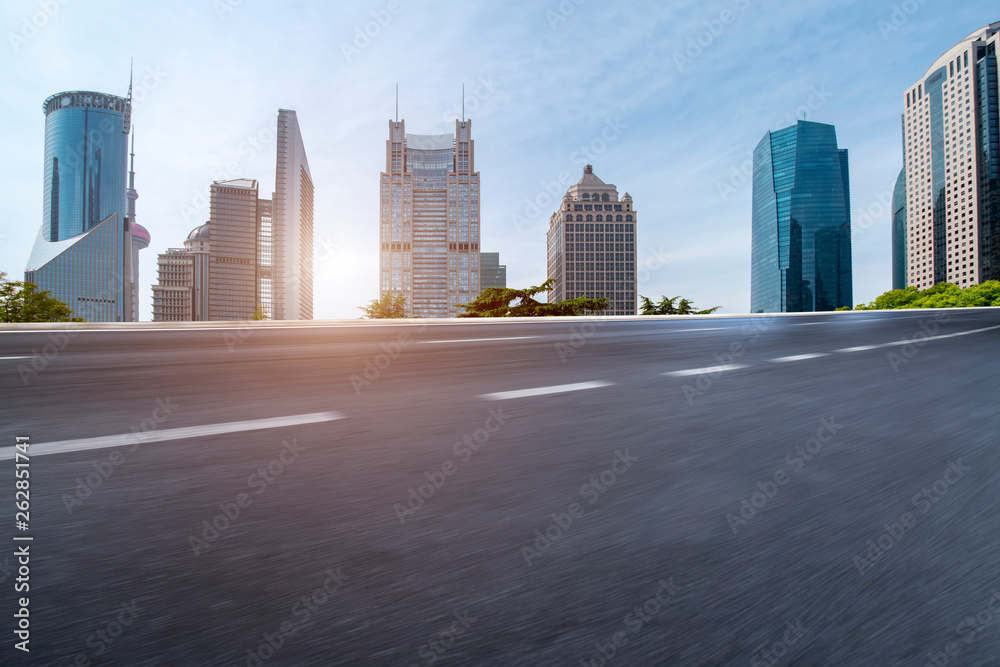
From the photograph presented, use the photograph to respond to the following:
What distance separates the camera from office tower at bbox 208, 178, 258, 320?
18125 centimetres

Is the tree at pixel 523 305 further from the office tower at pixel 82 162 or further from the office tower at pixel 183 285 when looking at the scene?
the office tower at pixel 183 285

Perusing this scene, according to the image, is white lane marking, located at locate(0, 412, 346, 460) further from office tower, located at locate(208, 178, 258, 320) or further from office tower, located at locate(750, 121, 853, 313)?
office tower, located at locate(208, 178, 258, 320)

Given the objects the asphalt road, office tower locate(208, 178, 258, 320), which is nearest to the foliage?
the asphalt road

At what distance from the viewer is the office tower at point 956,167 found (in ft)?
294

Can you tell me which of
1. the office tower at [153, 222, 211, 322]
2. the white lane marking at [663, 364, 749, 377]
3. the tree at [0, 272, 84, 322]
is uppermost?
the office tower at [153, 222, 211, 322]

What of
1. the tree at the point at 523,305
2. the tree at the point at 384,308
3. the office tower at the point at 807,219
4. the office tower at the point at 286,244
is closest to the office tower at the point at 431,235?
the office tower at the point at 286,244

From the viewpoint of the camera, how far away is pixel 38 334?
6.55m

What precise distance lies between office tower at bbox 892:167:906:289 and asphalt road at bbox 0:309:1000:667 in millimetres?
196894

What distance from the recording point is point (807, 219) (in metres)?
→ 134

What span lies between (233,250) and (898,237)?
22834cm

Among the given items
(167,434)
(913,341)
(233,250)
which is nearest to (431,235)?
(233,250)

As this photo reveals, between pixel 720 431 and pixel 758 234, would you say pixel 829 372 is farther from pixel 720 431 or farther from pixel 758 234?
pixel 758 234

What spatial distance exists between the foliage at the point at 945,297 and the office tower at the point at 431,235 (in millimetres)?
140259

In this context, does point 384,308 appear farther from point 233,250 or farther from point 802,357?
point 233,250
